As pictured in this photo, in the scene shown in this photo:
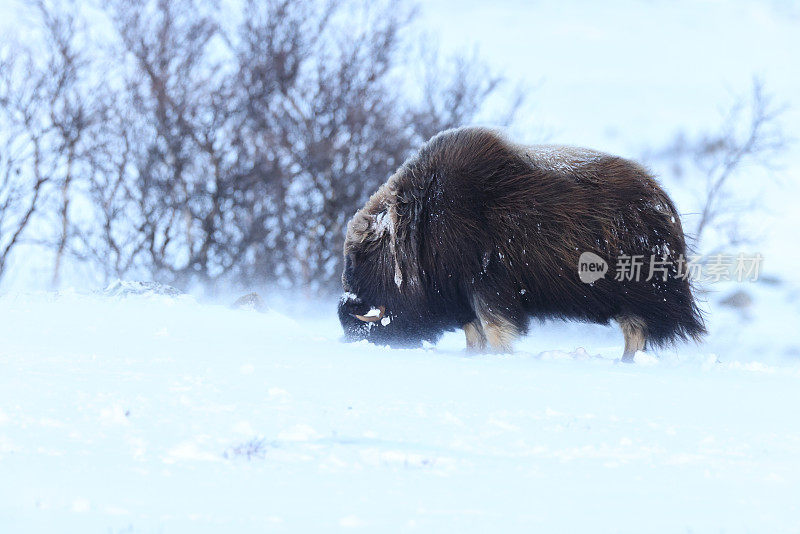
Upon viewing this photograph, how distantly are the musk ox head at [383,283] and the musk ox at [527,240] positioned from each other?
0.5 inches

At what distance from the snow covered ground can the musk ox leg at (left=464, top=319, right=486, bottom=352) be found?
1122 millimetres

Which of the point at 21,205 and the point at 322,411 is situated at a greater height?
the point at 322,411

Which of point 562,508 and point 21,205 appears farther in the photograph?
point 21,205

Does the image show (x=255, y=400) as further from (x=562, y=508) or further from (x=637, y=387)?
(x=637, y=387)

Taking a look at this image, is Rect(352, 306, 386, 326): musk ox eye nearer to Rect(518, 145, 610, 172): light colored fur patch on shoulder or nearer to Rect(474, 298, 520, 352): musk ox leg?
Rect(474, 298, 520, 352): musk ox leg

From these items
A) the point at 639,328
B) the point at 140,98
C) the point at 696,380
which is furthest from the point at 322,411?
the point at 140,98

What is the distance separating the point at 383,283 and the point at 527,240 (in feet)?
3.14

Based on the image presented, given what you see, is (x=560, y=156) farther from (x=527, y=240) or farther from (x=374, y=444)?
(x=374, y=444)

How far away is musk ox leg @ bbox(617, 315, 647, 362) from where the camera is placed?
469 cm

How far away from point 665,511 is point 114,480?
1425 millimetres

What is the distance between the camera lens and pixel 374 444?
8.20 ft

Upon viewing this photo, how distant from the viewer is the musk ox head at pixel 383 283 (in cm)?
487

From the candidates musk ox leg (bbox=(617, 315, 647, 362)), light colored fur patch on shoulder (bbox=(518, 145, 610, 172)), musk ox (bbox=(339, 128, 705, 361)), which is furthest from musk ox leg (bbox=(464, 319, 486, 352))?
light colored fur patch on shoulder (bbox=(518, 145, 610, 172))

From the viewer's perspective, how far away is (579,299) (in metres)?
4.55
